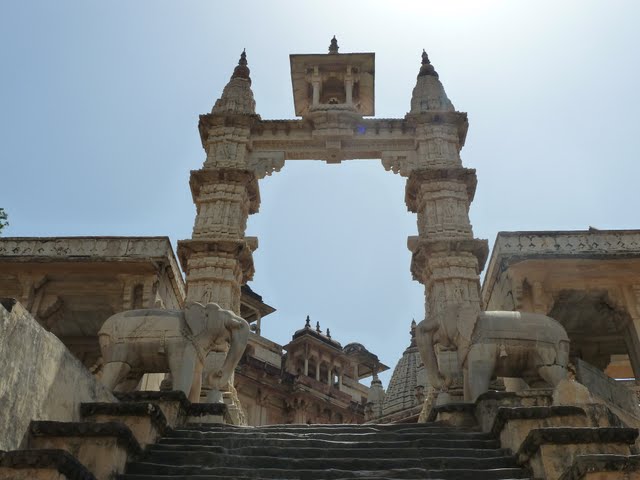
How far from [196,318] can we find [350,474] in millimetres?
5080

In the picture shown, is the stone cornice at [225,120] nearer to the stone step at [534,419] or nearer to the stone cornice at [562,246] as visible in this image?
the stone cornice at [562,246]

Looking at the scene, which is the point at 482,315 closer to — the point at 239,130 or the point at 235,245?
the point at 235,245

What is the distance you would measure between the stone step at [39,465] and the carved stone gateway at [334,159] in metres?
11.5

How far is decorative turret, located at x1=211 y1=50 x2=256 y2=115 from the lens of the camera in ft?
72.3

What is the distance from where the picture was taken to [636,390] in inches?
608

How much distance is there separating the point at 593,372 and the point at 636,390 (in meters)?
3.10

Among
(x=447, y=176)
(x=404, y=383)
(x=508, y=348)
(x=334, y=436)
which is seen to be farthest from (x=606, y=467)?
(x=404, y=383)

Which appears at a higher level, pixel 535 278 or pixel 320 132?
pixel 320 132

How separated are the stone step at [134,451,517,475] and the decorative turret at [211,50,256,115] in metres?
15.6

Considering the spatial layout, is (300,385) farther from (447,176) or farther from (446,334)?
(446,334)

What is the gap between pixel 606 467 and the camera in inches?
225

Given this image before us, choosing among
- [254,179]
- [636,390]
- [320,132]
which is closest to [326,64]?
[320,132]

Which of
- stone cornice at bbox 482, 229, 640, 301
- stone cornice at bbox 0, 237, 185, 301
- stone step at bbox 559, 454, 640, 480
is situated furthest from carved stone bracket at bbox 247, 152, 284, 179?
stone step at bbox 559, 454, 640, 480

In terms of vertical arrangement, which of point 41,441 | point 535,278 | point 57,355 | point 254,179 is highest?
point 254,179
